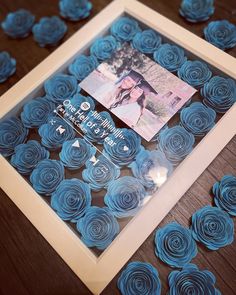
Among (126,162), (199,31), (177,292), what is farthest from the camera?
(199,31)

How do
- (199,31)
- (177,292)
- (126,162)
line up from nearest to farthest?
1. (177,292)
2. (126,162)
3. (199,31)

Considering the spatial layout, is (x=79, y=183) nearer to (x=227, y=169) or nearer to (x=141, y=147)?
(x=141, y=147)

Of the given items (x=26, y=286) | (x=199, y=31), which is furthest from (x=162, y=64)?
(x=26, y=286)

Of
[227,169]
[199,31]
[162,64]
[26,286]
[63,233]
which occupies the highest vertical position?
[199,31]

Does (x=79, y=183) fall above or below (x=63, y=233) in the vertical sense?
above

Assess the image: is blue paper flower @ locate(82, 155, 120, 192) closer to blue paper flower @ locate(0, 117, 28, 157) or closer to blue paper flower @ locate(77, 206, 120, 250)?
blue paper flower @ locate(77, 206, 120, 250)

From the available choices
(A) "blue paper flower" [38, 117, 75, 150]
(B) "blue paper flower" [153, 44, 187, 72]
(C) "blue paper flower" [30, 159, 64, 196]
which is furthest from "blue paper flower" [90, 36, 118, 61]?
Result: (C) "blue paper flower" [30, 159, 64, 196]

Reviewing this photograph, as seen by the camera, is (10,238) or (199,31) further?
(199,31)

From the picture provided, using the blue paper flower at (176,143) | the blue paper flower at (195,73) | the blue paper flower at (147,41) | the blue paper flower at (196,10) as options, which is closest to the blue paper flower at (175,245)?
the blue paper flower at (176,143)
